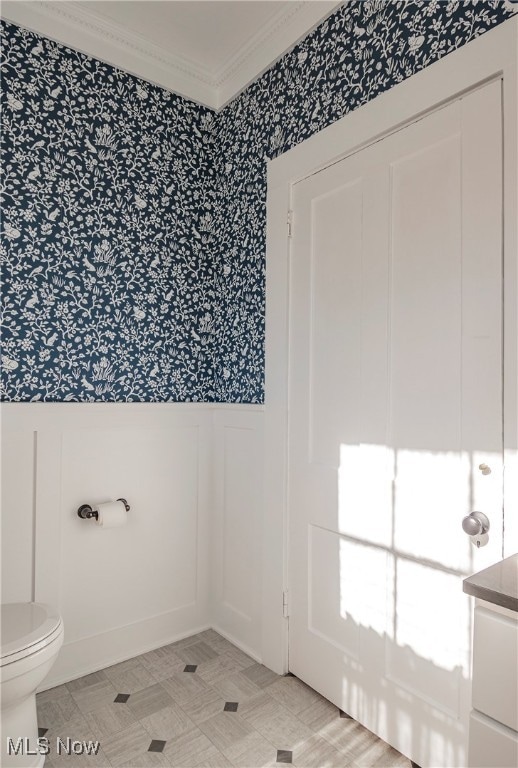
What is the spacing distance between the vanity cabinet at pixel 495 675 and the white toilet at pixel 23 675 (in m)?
1.27

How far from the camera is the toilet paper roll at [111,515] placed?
6.94 ft

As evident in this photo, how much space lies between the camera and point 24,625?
5.36 ft

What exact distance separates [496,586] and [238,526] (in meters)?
1.65

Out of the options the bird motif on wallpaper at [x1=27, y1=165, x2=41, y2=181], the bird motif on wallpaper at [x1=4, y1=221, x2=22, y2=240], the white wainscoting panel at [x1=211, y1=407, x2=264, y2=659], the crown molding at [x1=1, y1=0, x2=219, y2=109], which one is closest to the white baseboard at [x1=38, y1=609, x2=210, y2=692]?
the white wainscoting panel at [x1=211, y1=407, x2=264, y2=659]

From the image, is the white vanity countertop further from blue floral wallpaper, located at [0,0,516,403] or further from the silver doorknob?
blue floral wallpaper, located at [0,0,516,403]

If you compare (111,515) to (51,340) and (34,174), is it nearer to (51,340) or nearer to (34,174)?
(51,340)

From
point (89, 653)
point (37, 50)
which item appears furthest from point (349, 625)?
point (37, 50)

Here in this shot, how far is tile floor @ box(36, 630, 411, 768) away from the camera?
65.2 inches

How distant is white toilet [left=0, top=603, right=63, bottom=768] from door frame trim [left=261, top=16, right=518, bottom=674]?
37.0 inches

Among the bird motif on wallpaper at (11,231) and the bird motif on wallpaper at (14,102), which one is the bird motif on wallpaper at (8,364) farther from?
the bird motif on wallpaper at (14,102)

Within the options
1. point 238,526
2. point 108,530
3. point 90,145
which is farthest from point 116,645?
point 90,145

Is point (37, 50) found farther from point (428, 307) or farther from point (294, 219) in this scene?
point (428, 307)

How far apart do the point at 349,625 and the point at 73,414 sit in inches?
56.7

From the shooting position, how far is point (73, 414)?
7.03 ft
